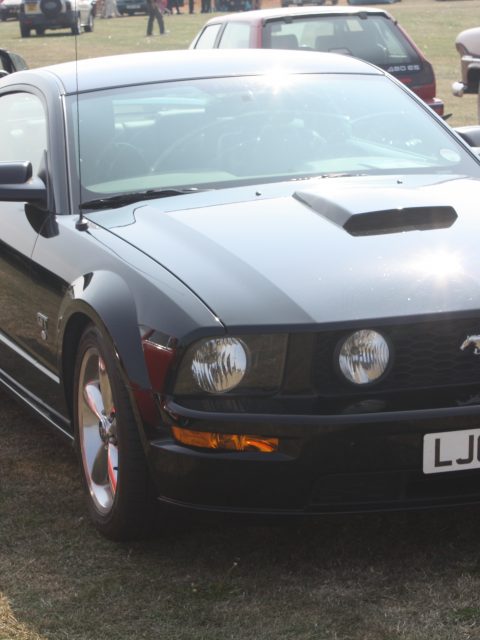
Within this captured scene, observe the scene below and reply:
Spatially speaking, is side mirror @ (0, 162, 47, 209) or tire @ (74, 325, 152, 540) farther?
side mirror @ (0, 162, 47, 209)

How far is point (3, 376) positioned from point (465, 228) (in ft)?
6.82

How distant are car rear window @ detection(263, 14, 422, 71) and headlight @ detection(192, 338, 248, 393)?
946 centimetres

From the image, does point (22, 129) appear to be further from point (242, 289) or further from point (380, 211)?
point (242, 289)

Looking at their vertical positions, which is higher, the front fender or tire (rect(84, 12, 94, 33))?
the front fender

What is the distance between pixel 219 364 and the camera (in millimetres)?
3504

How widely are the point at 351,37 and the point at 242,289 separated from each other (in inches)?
388

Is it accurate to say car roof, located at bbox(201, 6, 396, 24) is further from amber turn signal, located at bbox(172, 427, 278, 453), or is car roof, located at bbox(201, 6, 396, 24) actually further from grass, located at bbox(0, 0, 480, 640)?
amber turn signal, located at bbox(172, 427, 278, 453)

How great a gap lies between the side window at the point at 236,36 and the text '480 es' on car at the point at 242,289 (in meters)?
7.64

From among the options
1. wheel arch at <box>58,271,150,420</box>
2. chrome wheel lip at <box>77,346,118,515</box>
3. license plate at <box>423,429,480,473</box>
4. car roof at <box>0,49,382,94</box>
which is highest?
car roof at <box>0,49,382,94</box>

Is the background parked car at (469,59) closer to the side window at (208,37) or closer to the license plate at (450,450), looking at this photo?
the side window at (208,37)

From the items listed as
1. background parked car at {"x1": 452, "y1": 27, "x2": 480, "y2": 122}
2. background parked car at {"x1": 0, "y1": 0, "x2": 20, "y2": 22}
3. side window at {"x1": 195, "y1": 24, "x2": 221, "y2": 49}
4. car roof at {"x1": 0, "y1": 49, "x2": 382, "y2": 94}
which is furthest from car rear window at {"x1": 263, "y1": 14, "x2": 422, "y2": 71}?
background parked car at {"x1": 0, "y1": 0, "x2": 20, "y2": 22}

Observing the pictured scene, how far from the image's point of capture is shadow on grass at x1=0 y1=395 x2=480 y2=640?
11.2 ft

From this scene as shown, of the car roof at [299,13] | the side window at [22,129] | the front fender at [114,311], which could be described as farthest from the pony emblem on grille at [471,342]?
the car roof at [299,13]

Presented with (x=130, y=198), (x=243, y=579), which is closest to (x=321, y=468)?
(x=243, y=579)
